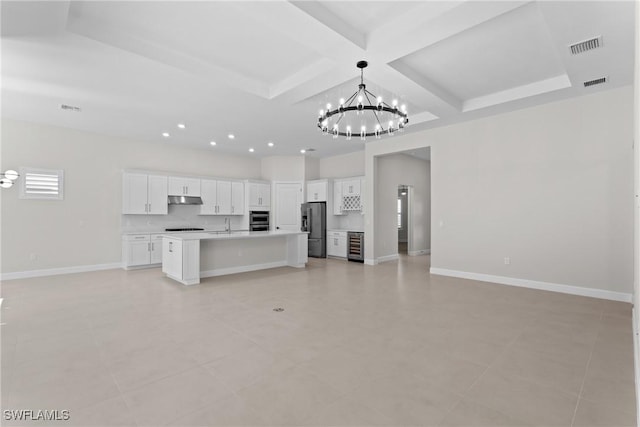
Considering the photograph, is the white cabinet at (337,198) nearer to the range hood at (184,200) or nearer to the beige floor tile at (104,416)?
the range hood at (184,200)

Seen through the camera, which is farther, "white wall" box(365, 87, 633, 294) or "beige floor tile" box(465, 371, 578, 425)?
"white wall" box(365, 87, 633, 294)

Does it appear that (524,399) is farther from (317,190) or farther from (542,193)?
(317,190)

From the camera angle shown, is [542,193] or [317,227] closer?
[542,193]

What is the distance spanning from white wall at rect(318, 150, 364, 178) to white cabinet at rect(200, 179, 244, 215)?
8.92ft

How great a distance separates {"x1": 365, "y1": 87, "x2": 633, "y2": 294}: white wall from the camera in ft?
14.7

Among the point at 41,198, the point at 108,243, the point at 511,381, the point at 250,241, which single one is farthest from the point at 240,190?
the point at 511,381

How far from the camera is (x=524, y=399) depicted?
2.09 metres

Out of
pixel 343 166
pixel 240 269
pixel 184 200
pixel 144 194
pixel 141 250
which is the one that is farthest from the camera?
pixel 343 166

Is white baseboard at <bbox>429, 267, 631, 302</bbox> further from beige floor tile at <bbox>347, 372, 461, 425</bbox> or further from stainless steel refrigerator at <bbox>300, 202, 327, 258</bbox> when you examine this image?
beige floor tile at <bbox>347, 372, 461, 425</bbox>

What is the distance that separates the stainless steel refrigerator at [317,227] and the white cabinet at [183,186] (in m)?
3.16

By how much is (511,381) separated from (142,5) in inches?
181

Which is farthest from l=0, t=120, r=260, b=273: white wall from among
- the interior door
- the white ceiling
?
the interior door

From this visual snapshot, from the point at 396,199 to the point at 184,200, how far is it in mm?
5740

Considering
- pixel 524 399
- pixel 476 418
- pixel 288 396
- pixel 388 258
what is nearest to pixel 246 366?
pixel 288 396
